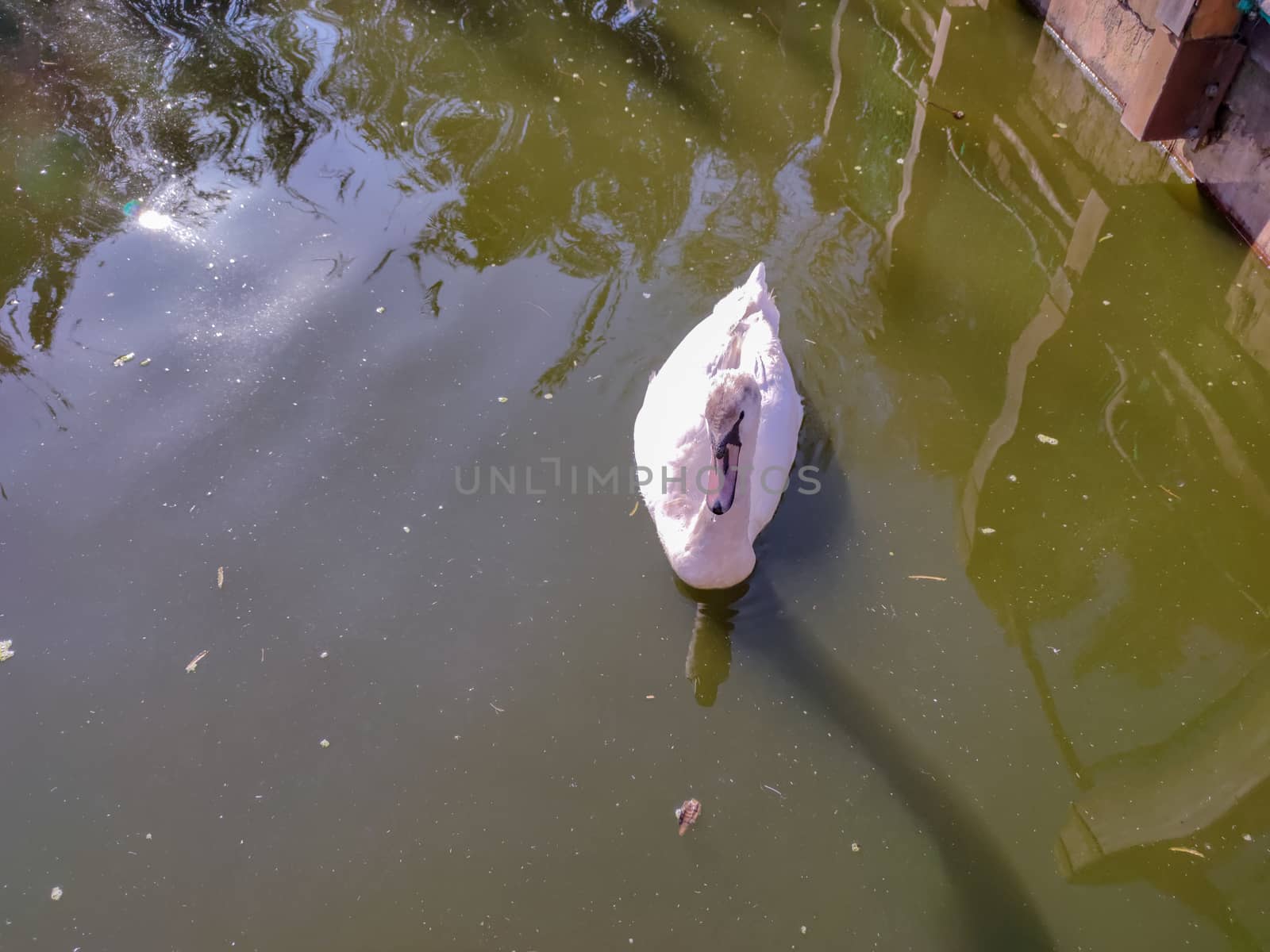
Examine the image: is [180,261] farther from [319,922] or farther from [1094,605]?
[1094,605]

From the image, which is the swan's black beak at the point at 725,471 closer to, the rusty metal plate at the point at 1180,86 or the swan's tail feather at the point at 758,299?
the swan's tail feather at the point at 758,299

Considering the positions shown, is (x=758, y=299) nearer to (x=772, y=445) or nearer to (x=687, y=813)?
(x=772, y=445)

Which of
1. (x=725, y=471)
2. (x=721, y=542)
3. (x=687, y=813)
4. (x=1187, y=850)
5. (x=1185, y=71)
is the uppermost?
(x=1185, y=71)

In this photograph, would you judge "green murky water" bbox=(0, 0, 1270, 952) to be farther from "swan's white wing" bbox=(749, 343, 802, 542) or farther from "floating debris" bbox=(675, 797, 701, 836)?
"swan's white wing" bbox=(749, 343, 802, 542)

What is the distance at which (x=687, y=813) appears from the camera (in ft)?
11.9

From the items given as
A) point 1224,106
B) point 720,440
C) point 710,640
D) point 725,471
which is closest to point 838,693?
point 710,640

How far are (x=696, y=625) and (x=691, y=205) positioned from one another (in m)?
3.45

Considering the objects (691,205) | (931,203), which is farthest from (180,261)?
(931,203)

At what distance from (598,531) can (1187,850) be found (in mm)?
2888

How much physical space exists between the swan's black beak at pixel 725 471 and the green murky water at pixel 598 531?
0.79m

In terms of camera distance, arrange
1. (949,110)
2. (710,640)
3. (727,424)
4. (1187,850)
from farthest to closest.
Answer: (949,110) → (710,640) → (727,424) → (1187,850)

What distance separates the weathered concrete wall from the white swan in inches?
143

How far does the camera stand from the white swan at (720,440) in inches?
147

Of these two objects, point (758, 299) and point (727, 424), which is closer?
point (727, 424)
